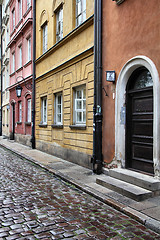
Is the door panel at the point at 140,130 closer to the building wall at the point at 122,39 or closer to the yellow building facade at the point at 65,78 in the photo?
the building wall at the point at 122,39

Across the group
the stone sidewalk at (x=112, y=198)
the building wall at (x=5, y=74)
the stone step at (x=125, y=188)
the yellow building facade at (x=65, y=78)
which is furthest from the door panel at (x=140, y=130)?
the building wall at (x=5, y=74)

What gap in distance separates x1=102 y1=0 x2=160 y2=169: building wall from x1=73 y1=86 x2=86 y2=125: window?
1.92 meters

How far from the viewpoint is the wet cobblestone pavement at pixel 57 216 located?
3721mm

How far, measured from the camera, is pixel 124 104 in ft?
22.2

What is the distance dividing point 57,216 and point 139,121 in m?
3.07

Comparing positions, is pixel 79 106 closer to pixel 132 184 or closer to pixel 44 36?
pixel 132 184

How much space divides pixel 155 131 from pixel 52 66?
769 centimetres

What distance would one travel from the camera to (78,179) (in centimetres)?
698

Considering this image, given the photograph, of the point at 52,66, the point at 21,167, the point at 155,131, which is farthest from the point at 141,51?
the point at 52,66

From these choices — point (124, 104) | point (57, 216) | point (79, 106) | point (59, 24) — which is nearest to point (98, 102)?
point (124, 104)

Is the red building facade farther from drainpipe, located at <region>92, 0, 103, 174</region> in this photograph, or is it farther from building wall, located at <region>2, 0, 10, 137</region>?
drainpipe, located at <region>92, 0, 103, 174</region>

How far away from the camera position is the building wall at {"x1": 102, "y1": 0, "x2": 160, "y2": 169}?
5.57 meters

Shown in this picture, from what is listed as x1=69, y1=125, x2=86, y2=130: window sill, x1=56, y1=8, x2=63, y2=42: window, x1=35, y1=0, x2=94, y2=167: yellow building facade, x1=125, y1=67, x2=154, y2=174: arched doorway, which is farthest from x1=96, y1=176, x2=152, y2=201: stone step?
x1=56, y1=8, x2=63, y2=42: window

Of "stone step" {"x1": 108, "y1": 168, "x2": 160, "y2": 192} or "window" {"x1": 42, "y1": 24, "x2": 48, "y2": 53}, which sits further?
"window" {"x1": 42, "y1": 24, "x2": 48, "y2": 53}
